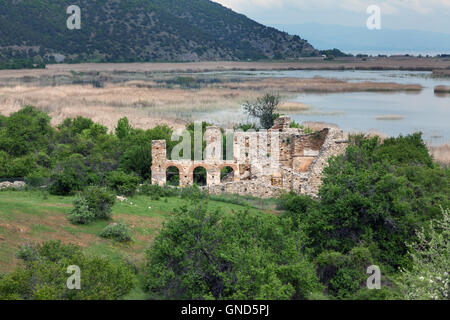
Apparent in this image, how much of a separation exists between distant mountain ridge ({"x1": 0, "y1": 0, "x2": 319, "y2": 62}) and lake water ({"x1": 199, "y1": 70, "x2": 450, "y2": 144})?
3783 cm

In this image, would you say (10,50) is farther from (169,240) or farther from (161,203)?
(169,240)

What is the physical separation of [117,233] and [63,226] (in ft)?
5.47

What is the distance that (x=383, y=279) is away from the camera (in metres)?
13.2

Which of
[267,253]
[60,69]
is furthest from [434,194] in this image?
[60,69]

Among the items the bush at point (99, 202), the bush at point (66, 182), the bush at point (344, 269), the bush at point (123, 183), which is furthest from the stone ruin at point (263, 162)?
the bush at point (344, 269)

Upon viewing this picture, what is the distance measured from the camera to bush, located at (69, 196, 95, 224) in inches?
614

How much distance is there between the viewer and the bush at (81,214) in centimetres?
1560

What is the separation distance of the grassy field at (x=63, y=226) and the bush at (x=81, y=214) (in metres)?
0.22

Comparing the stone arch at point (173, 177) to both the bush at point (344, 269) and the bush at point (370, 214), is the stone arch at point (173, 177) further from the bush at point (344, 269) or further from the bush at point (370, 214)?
the bush at point (344, 269)

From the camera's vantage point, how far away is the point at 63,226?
49.5 feet

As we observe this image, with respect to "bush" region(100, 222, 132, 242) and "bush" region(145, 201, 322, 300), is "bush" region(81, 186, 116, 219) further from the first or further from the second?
"bush" region(145, 201, 322, 300)

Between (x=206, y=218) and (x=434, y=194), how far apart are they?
341 inches

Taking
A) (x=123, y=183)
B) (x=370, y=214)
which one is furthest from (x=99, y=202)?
(x=370, y=214)
